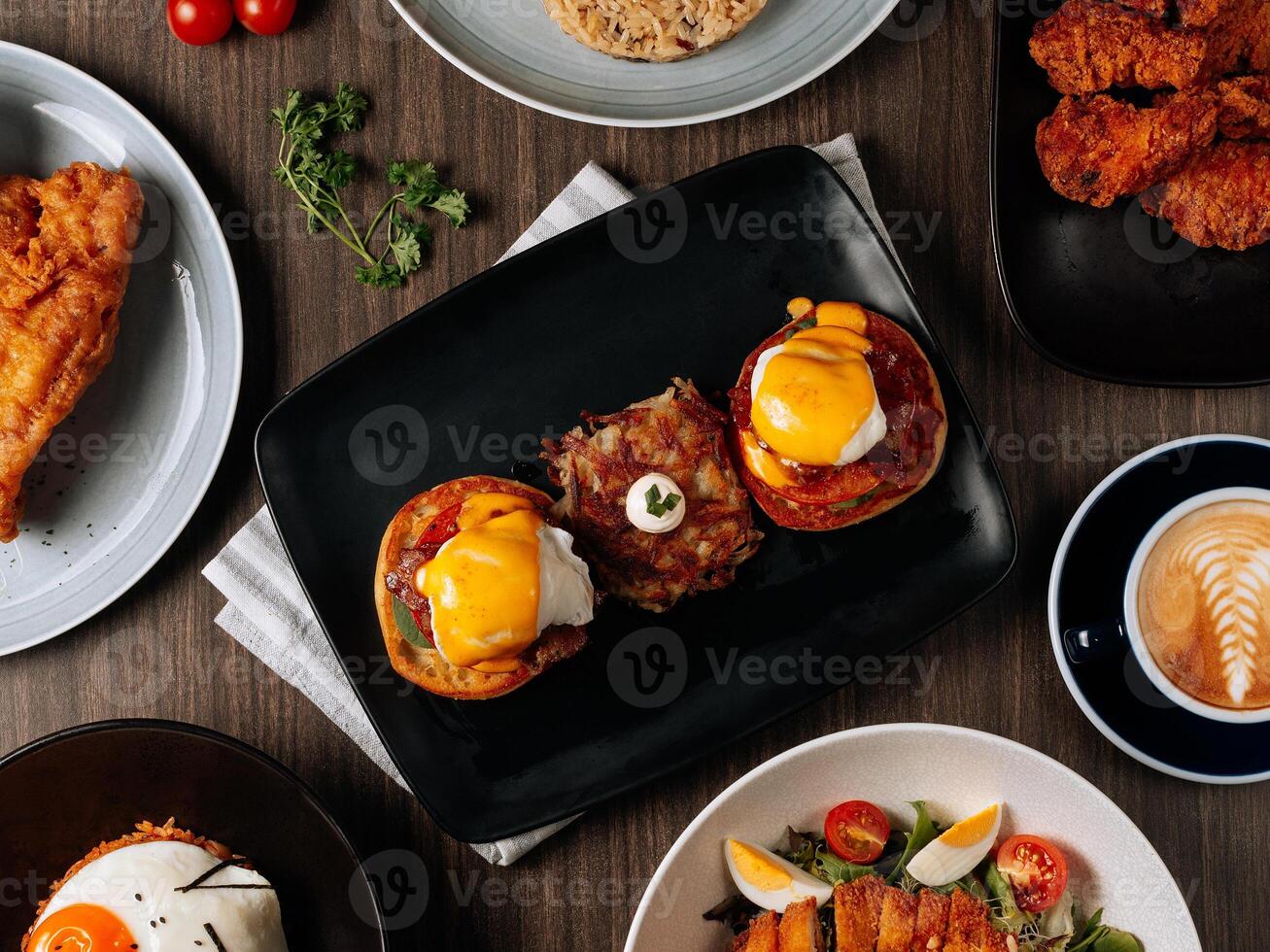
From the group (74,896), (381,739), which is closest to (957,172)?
(381,739)

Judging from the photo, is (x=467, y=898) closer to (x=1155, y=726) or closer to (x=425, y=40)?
(x=1155, y=726)

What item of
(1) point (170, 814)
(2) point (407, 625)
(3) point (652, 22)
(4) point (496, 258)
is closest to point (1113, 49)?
(3) point (652, 22)

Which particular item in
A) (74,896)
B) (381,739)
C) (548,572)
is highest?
(548,572)

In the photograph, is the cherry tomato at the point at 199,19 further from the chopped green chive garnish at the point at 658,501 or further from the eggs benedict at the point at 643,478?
the chopped green chive garnish at the point at 658,501

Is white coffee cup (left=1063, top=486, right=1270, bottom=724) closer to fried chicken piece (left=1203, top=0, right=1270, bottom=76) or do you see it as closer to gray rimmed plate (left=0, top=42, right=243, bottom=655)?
fried chicken piece (left=1203, top=0, right=1270, bottom=76)

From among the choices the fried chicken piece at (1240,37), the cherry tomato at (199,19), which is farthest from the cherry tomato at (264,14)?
the fried chicken piece at (1240,37)
